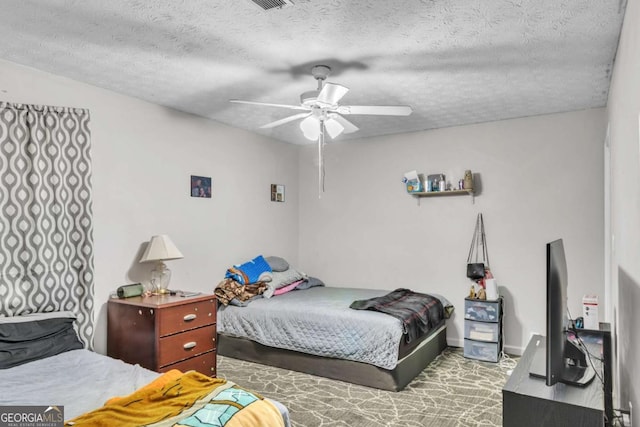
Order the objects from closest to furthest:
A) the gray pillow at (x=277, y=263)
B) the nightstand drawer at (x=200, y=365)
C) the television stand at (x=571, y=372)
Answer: the television stand at (x=571, y=372) → the nightstand drawer at (x=200, y=365) → the gray pillow at (x=277, y=263)

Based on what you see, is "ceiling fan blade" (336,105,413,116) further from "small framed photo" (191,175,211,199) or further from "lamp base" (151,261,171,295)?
"lamp base" (151,261,171,295)

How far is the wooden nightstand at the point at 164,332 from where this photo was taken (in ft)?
10.2

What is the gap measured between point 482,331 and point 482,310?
7.9 inches

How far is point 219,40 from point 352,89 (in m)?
1.26

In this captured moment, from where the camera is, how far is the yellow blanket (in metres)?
1.64

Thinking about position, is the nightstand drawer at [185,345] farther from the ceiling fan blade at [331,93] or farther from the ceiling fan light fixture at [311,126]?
the ceiling fan blade at [331,93]

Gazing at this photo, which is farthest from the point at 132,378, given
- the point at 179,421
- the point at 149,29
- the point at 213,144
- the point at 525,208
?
the point at 525,208

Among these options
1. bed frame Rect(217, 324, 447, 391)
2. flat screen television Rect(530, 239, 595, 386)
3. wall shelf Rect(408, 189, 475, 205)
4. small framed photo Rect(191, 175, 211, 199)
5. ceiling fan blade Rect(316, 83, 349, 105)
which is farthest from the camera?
wall shelf Rect(408, 189, 475, 205)

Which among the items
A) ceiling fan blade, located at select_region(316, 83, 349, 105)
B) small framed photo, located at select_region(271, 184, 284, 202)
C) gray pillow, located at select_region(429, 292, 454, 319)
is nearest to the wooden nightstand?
ceiling fan blade, located at select_region(316, 83, 349, 105)

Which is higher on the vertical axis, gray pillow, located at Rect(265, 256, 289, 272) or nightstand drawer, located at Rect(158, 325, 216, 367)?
gray pillow, located at Rect(265, 256, 289, 272)

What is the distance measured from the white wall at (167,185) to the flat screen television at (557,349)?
3.20m

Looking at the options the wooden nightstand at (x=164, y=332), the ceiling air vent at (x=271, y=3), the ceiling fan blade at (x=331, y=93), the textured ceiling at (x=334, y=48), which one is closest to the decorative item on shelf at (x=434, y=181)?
the textured ceiling at (x=334, y=48)

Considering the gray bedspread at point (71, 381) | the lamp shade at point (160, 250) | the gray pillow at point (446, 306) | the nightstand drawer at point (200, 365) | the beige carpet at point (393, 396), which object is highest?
the lamp shade at point (160, 250)

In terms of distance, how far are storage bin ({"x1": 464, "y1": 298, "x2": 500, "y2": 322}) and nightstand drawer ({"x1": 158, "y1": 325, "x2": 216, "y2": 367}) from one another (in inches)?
97.2
